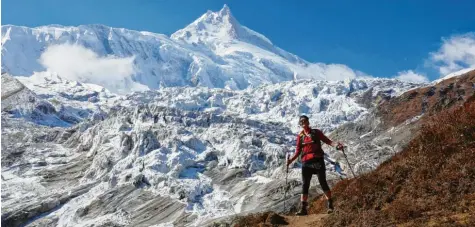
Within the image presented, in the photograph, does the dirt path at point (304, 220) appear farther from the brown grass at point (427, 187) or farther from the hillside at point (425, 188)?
the brown grass at point (427, 187)

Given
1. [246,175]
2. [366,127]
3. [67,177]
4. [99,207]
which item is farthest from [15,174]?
[366,127]

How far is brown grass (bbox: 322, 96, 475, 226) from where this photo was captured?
472 inches

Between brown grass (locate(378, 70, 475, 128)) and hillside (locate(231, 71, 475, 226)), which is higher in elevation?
brown grass (locate(378, 70, 475, 128))

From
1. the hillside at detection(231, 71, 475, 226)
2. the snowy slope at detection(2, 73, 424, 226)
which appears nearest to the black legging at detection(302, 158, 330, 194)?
the hillside at detection(231, 71, 475, 226)

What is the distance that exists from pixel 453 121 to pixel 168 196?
122786 millimetres

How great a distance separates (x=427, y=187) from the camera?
44.4ft

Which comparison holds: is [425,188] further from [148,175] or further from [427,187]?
[148,175]

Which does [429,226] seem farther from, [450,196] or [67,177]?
[67,177]

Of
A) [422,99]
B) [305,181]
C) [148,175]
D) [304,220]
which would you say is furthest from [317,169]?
[422,99]

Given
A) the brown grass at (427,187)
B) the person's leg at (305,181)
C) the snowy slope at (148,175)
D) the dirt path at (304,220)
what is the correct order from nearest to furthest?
the brown grass at (427,187) → the dirt path at (304,220) → the person's leg at (305,181) → the snowy slope at (148,175)

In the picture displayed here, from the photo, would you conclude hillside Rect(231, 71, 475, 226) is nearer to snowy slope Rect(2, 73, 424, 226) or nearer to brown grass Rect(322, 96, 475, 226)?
brown grass Rect(322, 96, 475, 226)

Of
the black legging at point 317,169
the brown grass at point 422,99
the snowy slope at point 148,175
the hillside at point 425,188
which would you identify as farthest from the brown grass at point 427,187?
the brown grass at point 422,99

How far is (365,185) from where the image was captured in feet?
50.7

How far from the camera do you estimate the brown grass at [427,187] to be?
12.0 m
